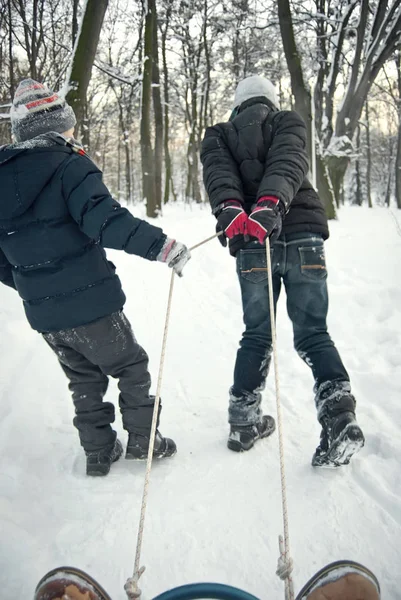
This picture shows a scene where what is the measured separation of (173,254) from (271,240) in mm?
590

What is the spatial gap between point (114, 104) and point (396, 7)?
15.9 metres

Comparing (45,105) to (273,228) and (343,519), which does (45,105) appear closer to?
(273,228)

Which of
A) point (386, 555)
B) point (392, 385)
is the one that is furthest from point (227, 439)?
point (392, 385)

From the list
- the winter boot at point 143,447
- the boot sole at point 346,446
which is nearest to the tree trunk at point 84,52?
the winter boot at point 143,447

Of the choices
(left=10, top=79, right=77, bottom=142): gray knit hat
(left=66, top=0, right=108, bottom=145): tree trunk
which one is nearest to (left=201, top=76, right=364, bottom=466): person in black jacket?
(left=10, top=79, right=77, bottom=142): gray knit hat

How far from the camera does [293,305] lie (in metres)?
2.35

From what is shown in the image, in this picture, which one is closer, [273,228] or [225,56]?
[273,228]

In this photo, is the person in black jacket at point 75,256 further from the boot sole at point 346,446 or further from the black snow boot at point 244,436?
the boot sole at point 346,446

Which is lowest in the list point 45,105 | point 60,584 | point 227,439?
point 227,439

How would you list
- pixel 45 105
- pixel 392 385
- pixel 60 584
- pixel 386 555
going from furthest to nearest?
pixel 392 385, pixel 45 105, pixel 386 555, pixel 60 584

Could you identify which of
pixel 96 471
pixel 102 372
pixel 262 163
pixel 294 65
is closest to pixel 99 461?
pixel 96 471

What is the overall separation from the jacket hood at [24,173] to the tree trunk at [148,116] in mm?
9265

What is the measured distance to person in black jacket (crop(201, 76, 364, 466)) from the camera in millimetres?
2129

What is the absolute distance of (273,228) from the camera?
2123mm
